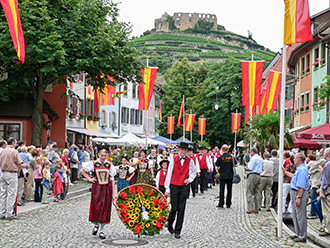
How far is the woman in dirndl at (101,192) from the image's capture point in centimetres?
1116

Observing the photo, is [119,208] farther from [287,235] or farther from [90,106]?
[90,106]

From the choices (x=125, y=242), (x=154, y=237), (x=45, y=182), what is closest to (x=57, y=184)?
(x=45, y=182)

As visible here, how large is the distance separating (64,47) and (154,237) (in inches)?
750

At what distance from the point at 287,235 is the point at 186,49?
18321 centimetres

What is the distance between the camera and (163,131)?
88688 millimetres

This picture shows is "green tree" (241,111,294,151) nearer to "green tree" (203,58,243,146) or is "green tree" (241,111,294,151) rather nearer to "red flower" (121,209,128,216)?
"red flower" (121,209,128,216)

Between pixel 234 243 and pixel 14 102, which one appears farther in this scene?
pixel 14 102

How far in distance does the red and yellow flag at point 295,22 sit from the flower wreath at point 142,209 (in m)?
4.13

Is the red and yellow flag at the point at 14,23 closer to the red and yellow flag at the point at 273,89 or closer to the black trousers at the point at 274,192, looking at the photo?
the black trousers at the point at 274,192

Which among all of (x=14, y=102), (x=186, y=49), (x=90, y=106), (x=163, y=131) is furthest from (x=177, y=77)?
(x=186, y=49)

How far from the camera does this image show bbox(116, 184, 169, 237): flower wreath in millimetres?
11312

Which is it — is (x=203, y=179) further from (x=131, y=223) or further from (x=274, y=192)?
(x=131, y=223)

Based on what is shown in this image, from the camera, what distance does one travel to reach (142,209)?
449 inches

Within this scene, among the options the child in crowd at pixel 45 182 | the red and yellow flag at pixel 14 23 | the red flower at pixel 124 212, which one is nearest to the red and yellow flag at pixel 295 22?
the red flower at pixel 124 212
